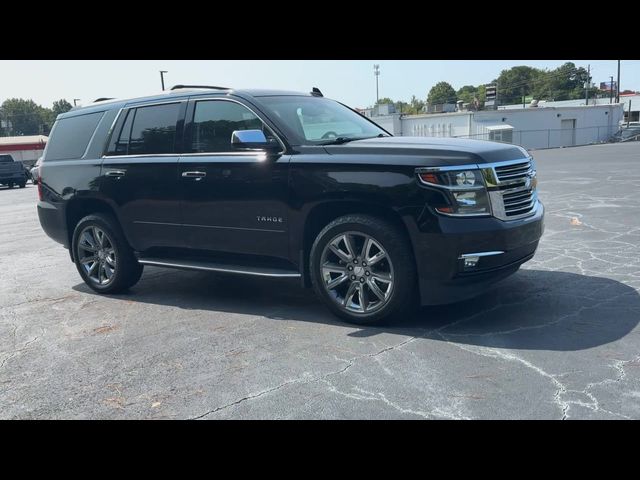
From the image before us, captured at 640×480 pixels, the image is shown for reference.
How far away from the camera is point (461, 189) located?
14.6 ft

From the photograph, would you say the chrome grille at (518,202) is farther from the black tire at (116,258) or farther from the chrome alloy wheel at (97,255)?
the chrome alloy wheel at (97,255)

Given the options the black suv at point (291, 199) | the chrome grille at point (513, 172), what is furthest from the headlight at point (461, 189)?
the chrome grille at point (513, 172)

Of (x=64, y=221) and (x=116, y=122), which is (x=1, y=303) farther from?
(x=116, y=122)

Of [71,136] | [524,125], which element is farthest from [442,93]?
[71,136]

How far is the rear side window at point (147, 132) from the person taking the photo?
234 inches

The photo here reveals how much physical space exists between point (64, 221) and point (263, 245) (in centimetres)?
288

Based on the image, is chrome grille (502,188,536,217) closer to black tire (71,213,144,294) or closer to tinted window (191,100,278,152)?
tinted window (191,100,278,152)

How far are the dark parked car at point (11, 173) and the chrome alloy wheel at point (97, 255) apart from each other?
28095 millimetres

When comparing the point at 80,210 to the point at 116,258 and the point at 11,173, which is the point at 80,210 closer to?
the point at 116,258

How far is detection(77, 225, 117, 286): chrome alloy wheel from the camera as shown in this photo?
21.4 ft

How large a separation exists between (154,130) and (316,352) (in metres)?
3.06

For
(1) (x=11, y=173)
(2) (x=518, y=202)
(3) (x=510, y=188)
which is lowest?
(1) (x=11, y=173)

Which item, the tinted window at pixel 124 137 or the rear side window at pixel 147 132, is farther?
the tinted window at pixel 124 137
